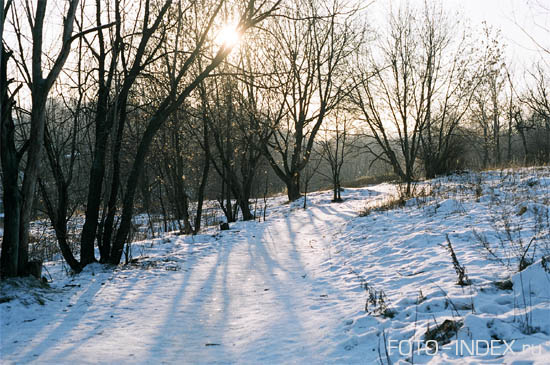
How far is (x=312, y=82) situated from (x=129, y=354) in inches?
684

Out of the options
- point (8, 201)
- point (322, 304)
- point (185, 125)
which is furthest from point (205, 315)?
point (185, 125)

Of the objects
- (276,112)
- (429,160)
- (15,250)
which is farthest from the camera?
(429,160)

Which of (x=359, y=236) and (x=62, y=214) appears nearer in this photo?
(x=62, y=214)

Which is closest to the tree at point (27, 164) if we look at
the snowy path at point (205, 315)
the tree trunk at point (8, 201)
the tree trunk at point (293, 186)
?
the tree trunk at point (8, 201)

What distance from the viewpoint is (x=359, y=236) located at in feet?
25.7

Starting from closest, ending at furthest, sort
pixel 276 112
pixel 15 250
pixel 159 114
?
pixel 15 250 < pixel 159 114 < pixel 276 112

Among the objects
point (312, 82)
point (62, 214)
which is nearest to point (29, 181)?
point (62, 214)

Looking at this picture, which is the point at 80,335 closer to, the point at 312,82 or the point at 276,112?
the point at 276,112

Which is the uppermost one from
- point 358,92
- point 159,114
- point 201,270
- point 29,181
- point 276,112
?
point 358,92

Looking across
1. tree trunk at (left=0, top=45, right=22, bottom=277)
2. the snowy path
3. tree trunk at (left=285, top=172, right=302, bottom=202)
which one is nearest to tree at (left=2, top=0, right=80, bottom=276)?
tree trunk at (left=0, top=45, right=22, bottom=277)

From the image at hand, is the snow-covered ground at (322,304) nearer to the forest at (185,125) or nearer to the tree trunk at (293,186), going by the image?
the forest at (185,125)

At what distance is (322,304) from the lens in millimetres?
4293

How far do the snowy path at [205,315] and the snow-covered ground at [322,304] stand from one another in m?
0.02

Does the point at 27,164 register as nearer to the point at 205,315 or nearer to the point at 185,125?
the point at 205,315
